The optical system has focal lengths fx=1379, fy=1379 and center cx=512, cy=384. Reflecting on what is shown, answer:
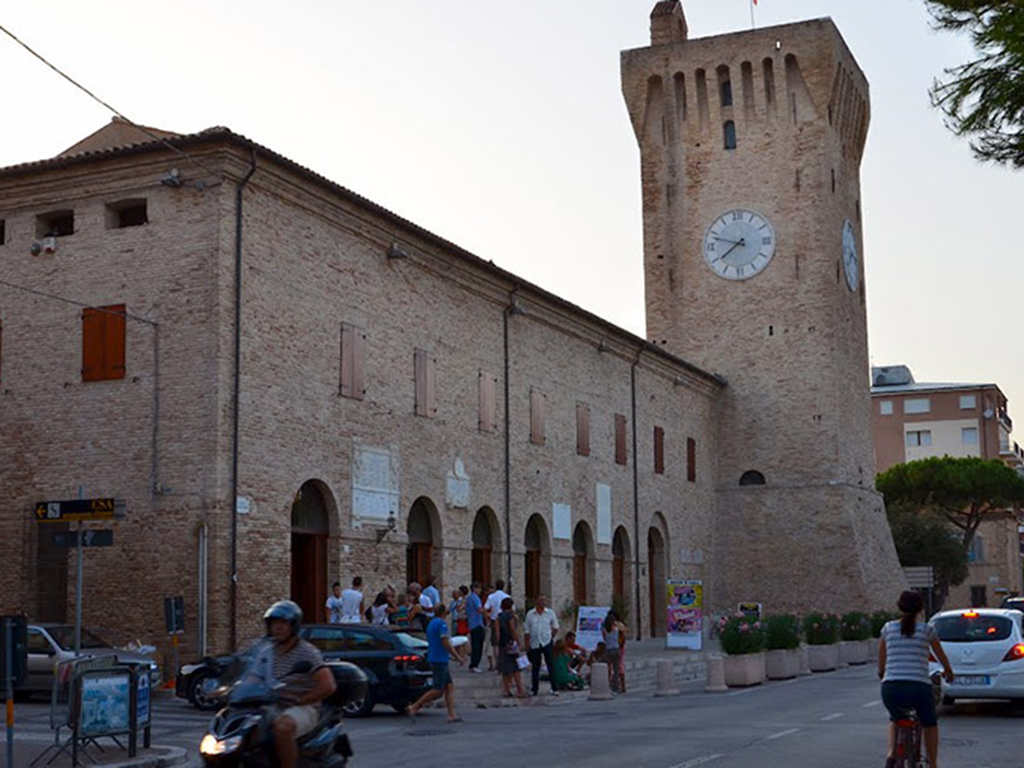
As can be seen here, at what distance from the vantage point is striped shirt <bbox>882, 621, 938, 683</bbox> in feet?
33.9

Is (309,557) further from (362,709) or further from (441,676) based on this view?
Answer: (441,676)

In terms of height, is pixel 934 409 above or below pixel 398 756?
above

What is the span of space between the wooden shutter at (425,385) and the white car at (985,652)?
14299 millimetres

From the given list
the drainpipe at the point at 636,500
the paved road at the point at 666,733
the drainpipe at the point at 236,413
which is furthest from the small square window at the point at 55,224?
the drainpipe at the point at 636,500

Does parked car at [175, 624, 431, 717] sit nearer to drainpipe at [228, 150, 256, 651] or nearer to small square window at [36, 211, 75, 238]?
drainpipe at [228, 150, 256, 651]

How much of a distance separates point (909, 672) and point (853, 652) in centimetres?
2452

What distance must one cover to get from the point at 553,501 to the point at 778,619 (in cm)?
860

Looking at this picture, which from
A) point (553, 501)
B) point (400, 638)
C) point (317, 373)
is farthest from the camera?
point (553, 501)

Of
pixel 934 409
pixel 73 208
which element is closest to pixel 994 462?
pixel 934 409

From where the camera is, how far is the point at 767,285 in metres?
49.1

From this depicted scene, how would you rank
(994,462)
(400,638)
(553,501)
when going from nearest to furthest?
1. (400,638)
2. (553,501)
3. (994,462)

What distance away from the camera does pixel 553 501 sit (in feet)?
116

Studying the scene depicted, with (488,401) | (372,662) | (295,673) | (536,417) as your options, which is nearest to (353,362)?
(488,401)

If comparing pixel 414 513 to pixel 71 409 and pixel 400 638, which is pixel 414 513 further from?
pixel 400 638
